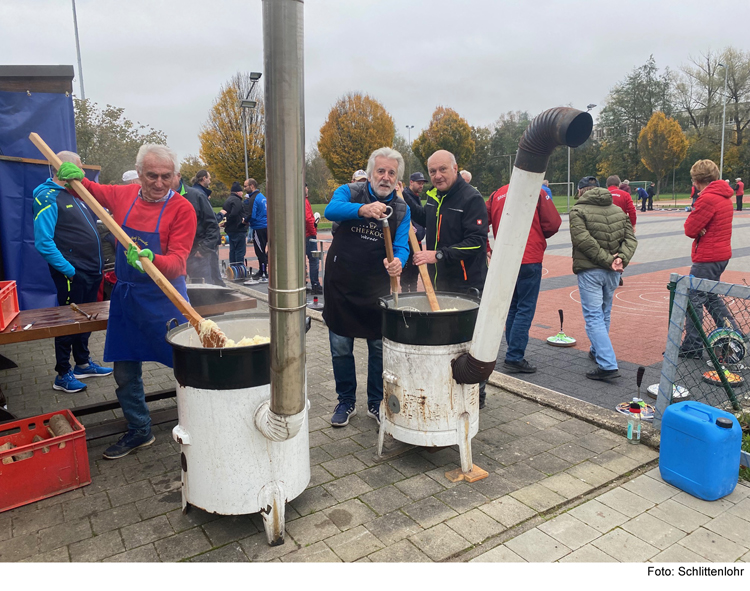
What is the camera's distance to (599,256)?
502cm

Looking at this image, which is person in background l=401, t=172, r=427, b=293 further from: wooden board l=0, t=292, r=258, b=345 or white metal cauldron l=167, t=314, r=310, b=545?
white metal cauldron l=167, t=314, r=310, b=545

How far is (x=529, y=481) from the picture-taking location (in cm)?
326

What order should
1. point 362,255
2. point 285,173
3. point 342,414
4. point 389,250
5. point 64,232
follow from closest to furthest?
1. point 285,173
2. point 389,250
3. point 362,255
4. point 342,414
5. point 64,232

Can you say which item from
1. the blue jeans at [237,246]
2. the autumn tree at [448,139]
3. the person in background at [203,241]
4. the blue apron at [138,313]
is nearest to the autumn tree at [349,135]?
the autumn tree at [448,139]

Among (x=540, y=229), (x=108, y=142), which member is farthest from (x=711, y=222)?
(x=108, y=142)

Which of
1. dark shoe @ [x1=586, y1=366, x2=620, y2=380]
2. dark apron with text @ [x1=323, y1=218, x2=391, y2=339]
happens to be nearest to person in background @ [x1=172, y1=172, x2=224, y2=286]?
dark apron with text @ [x1=323, y1=218, x2=391, y2=339]

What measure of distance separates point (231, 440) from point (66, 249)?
121 inches

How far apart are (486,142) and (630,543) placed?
61.1 meters

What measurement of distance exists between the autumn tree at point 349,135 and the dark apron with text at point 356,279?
38.5 meters

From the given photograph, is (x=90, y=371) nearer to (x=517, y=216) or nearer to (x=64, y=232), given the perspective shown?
(x=64, y=232)

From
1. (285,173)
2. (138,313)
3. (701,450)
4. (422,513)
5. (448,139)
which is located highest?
(448,139)

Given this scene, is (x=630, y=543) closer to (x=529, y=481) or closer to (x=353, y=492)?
(x=529, y=481)

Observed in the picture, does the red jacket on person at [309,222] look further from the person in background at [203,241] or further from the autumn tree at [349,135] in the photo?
the autumn tree at [349,135]
